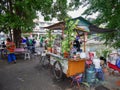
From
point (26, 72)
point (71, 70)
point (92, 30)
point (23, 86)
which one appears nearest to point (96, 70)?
point (71, 70)

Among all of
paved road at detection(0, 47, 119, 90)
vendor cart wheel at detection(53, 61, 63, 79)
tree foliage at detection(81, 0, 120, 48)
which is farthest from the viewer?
tree foliage at detection(81, 0, 120, 48)

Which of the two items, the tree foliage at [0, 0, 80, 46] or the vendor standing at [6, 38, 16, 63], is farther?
the vendor standing at [6, 38, 16, 63]

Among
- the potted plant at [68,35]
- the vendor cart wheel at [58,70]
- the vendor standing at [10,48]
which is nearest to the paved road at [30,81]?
the vendor cart wheel at [58,70]

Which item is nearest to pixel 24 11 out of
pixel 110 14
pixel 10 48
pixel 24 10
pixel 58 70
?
pixel 24 10

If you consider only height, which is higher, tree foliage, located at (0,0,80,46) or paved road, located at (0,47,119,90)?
tree foliage, located at (0,0,80,46)

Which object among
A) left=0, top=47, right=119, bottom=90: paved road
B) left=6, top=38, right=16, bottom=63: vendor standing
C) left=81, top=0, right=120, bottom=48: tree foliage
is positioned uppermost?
left=81, top=0, right=120, bottom=48: tree foliage

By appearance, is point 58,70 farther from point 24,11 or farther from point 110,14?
point 24,11

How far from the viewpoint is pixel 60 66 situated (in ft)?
18.0

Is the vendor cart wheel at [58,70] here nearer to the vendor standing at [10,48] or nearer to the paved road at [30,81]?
the paved road at [30,81]

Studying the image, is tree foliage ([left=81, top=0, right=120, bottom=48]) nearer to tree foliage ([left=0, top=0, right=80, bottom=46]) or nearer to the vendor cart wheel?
tree foliage ([left=0, top=0, right=80, bottom=46])

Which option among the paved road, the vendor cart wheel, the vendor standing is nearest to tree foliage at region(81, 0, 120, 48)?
the vendor cart wheel

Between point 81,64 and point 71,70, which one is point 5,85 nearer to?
point 71,70

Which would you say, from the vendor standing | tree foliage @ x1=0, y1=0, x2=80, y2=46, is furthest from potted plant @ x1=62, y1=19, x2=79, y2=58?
the vendor standing

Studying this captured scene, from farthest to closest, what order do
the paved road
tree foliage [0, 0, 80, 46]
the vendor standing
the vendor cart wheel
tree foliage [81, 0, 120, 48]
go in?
1. the vendor standing
2. tree foliage [0, 0, 80, 46]
3. tree foliage [81, 0, 120, 48]
4. the vendor cart wheel
5. the paved road
